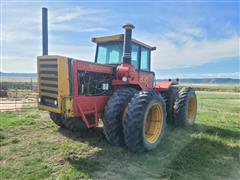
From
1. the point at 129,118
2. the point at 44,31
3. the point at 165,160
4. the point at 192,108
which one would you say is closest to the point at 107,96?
the point at 129,118

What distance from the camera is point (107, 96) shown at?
19.1ft

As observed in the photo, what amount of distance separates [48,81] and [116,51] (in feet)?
7.53

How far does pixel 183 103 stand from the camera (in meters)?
8.00

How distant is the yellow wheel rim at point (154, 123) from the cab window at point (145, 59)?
171 centimetres

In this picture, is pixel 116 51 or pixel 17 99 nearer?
pixel 116 51

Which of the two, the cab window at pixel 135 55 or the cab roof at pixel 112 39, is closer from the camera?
the cab roof at pixel 112 39

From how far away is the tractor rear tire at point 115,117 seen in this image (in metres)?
5.16

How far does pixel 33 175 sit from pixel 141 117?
8.02 ft

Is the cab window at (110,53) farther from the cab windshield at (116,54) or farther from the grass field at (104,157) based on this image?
the grass field at (104,157)

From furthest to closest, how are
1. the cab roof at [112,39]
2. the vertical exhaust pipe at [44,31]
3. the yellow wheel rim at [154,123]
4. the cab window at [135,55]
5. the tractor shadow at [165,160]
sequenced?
the cab window at [135,55], the cab roof at [112,39], the yellow wheel rim at [154,123], the vertical exhaust pipe at [44,31], the tractor shadow at [165,160]

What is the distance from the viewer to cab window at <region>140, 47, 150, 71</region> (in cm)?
731

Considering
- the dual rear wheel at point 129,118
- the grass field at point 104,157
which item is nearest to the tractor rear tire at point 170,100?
the grass field at point 104,157

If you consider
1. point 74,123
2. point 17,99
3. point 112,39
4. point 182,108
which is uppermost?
point 112,39

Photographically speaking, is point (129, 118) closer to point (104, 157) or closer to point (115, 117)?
point (115, 117)
